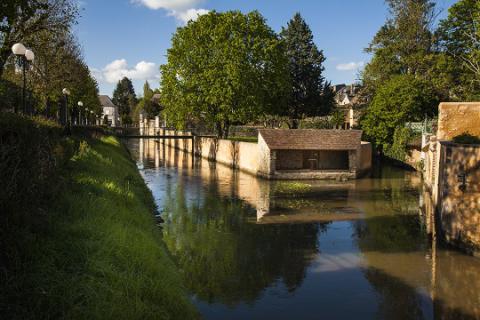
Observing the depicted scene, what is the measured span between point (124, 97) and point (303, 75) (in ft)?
332

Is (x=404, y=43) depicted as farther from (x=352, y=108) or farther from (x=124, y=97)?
(x=124, y=97)

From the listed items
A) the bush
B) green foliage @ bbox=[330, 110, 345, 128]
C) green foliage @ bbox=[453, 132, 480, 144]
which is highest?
green foliage @ bbox=[330, 110, 345, 128]

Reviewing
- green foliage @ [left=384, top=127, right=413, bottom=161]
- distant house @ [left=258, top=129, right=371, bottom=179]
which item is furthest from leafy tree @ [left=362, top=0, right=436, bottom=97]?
distant house @ [left=258, top=129, right=371, bottom=179]

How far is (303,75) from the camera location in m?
50.8

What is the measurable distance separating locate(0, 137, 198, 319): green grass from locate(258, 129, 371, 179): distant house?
912 inches

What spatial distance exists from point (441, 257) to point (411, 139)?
2590cm

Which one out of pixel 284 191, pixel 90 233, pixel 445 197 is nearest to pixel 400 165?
pixel 284 191

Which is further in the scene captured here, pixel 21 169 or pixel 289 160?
pixel 289 160

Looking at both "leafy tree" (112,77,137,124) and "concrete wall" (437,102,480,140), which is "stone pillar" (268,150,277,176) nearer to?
"concrete wall" (437,102,480,140)

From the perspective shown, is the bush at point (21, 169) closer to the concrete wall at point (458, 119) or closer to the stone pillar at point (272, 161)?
the concrete wall at point (458, 119)

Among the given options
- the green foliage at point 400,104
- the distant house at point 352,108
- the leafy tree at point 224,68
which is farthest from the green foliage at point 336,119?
the leafy tree at point 224,68

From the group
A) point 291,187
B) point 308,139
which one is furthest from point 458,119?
point 308,139

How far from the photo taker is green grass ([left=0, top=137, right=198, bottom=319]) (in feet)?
17.1

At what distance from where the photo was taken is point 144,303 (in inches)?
245
